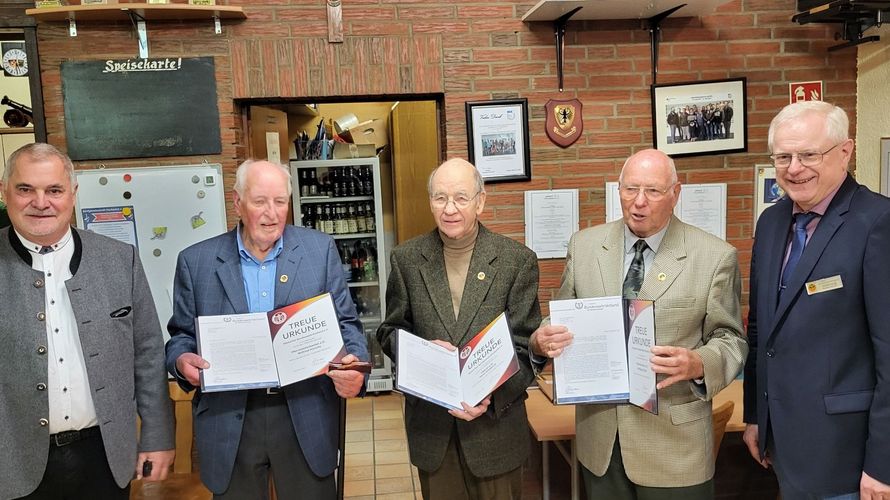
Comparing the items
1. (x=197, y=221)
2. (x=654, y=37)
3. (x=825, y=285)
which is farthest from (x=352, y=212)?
(x=825, y=285)

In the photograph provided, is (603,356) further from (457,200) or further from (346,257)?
(346,257)

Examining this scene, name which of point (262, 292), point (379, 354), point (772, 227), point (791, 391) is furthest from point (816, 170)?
point (379, 354)

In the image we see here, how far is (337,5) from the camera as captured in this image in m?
2.96

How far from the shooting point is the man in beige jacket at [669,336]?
1829 mm

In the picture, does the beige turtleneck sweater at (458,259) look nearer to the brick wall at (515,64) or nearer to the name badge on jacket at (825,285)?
the name badge on jacket at (825,285)

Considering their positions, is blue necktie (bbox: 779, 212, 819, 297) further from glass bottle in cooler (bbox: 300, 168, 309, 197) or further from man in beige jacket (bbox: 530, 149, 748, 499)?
glass bottle in cooler (bbox: 300, 168, 309, 197)

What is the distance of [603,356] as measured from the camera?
6.06 feet

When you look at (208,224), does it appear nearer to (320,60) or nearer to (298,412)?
(320,60)

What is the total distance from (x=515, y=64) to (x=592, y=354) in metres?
1.75

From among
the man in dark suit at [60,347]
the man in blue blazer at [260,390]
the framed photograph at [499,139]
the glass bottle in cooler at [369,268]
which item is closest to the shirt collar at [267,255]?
the man in blue blazer at [260,390]

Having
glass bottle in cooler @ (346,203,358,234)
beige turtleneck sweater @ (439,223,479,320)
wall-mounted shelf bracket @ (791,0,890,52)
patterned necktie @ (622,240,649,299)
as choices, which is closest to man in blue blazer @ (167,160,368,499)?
beige turtleneck sweater @ (439,223,479,320)

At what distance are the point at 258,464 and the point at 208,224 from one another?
1.50 meters

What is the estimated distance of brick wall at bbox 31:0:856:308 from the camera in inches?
117

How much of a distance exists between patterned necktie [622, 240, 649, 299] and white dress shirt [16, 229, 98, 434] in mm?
1581
